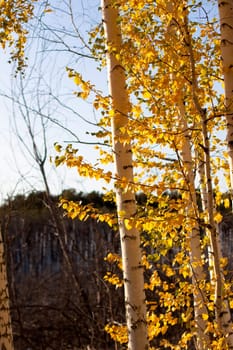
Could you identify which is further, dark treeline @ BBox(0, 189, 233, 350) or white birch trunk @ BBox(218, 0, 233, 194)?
dark treeline @ BBox(0, 189, 233, 350)

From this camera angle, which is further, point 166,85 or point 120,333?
point 120,333

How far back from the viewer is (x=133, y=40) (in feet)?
11.8

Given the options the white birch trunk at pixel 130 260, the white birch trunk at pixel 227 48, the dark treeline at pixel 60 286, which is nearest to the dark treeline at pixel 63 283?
Result: the dark treeline at pixel 60 286

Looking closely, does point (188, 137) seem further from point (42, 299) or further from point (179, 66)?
point (42, 299)

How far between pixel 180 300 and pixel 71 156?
2012mm

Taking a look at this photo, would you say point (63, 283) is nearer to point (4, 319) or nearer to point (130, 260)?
point (4, 319)

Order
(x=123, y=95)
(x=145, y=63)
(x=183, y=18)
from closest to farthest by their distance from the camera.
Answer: (x=183, y=18), (x=145, y=63), (x=123, y=95)

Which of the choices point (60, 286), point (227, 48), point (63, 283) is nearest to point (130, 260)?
point (227, 48)

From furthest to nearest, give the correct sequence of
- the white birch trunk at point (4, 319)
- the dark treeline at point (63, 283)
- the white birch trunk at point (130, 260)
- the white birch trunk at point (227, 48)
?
A: the dark treeline at point (63, 283) < the white birch trunk at point (4, 319) < the white birch trunk at point (130, 260) < the white birch trunk at point (227, 48)

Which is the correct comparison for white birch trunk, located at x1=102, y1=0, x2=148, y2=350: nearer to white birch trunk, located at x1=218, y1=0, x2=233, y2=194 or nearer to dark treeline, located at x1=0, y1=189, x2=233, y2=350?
dark treeline, located at x1=0, y1=189, x2=233, y2=350

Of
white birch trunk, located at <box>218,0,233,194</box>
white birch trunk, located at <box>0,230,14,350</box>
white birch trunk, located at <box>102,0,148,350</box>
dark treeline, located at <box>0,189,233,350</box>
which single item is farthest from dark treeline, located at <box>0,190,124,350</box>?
white birch trunk, located at <box>218,0,233,194</box>

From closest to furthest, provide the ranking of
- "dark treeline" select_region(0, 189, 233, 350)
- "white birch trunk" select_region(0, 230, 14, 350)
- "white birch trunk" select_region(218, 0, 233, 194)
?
"white birch trunk" select_region(218, 0, 233, 194) → "white birch trunk" select_region(0, 230, 14, 350) → "dark treeline" select_region(0, 189, 233, 350)

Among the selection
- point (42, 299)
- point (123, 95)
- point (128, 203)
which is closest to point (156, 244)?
point (128, 203)

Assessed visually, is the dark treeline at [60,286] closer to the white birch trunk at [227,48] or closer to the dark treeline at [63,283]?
the dark treeline at [63,283]
